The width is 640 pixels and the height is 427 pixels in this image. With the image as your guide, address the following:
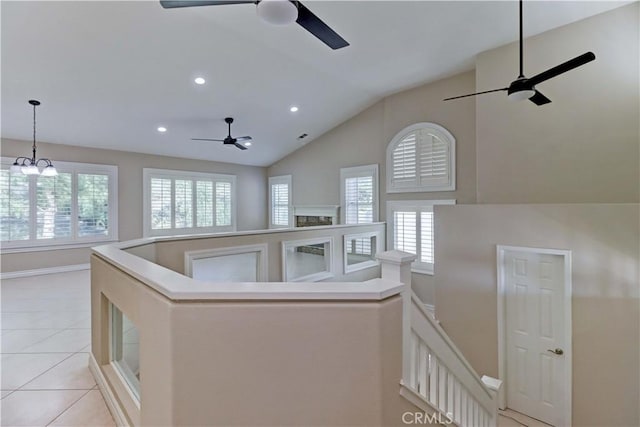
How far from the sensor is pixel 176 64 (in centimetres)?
450

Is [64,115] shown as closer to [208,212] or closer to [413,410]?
[208,212]

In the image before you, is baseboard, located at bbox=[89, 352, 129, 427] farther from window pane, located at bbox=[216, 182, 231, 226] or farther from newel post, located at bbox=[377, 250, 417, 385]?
window pane, located at bbox=[216, 182, 231, 226]

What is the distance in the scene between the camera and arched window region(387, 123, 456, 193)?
5645 millimetres

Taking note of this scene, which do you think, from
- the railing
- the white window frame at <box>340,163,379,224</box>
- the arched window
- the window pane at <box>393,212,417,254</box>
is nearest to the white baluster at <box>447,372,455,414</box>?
the railing

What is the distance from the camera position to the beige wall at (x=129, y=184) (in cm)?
584

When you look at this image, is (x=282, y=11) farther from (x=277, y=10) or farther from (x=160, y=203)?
(x=160, y=203)

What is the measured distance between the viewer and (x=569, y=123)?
4.23m

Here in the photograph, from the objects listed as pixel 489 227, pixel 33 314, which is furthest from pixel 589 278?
pixel 33 314

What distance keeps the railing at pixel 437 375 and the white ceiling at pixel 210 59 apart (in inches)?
148

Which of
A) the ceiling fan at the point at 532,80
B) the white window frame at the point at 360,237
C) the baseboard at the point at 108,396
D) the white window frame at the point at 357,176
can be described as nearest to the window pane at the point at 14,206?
the baseboard at the point at 108,396

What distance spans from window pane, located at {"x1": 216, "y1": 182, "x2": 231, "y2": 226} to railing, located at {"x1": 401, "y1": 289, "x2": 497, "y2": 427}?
7.59m

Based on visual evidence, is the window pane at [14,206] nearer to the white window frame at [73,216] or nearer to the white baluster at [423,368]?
the white window frame at [73,216]

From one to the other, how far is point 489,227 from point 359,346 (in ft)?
11.9

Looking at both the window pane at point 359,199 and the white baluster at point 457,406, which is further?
the window pane at point 359,199
